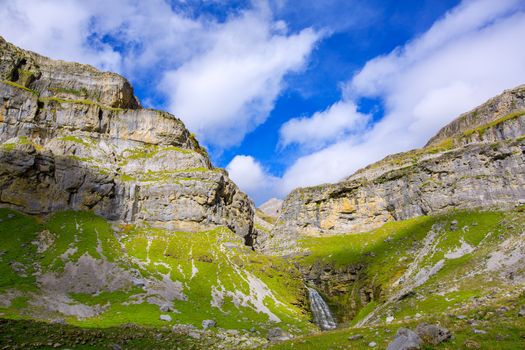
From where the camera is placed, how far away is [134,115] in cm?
14062

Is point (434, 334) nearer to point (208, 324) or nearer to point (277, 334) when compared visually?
point (277, 334)

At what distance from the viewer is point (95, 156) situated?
4670 inches

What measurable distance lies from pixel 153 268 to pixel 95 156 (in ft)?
194

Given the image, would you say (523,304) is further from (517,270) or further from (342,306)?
(342,306)

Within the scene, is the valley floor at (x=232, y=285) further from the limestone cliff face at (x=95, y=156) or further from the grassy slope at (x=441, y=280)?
the limestone cliff face at (x=95, y=156)

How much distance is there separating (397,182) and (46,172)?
434ft

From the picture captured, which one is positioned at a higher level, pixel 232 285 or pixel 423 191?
pixel 423 191

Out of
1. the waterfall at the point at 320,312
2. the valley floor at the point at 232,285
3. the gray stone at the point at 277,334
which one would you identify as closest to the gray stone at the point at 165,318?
the valley floor at the point at 232,285

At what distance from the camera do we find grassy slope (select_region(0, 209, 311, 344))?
5856cm

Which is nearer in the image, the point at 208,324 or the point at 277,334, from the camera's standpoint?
Result: the point at 277,334

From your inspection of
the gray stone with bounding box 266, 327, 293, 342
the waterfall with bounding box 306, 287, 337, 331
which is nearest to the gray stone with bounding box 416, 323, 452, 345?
the gray stone with bounding box 266, 327, 293, 342

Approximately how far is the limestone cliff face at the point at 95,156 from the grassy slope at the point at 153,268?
24.7 ft

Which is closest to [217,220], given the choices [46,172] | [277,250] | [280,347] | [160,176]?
[160,176]

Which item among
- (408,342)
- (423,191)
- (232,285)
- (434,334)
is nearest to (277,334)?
(232,285)
